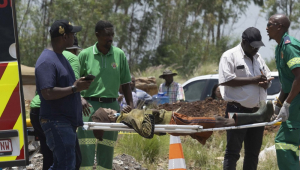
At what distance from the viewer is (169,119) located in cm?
500

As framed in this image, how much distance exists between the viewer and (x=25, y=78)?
14.9 m

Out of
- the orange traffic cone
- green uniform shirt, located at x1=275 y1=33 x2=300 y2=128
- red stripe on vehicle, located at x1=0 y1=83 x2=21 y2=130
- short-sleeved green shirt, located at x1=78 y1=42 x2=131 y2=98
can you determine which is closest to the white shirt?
green uniform shirt, located at x1=275 y1=33 x2=300 y2=128

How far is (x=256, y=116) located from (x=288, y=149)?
0.59 m

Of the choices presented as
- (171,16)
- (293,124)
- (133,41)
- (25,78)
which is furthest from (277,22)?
(171,16)

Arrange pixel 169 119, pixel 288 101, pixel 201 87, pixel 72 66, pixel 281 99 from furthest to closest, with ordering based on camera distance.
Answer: pixel 201 87
pixel 281 99
pixel 72 66
pixel 288 101
pixel 169 119

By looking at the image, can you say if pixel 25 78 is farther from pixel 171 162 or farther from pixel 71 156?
pixel 71 156

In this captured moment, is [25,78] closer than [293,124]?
No

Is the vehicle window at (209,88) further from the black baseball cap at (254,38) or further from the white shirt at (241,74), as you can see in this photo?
the black baseball cap at (254,38)

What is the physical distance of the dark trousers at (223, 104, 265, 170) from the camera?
5633mm

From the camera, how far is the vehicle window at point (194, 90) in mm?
12916

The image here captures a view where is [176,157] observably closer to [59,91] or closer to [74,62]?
[74,62]

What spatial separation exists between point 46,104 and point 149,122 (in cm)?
107

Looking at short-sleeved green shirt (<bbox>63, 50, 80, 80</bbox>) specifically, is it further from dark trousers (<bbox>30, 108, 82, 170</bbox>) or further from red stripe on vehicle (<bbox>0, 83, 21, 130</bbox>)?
red stripe on vehicle (<bbox>0, 83, 21, 130</bbox>)

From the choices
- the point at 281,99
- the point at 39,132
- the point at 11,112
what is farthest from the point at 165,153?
the point at 11,112
